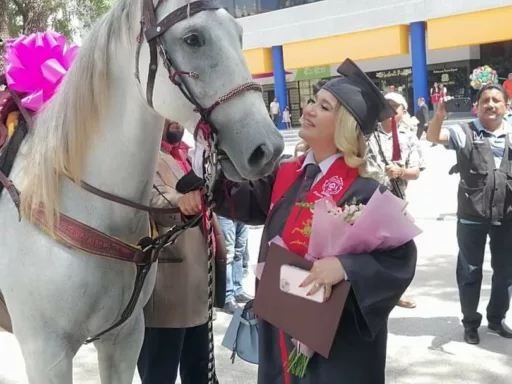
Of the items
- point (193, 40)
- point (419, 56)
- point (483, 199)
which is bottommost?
point (483, 199)

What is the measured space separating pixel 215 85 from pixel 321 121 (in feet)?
1.57

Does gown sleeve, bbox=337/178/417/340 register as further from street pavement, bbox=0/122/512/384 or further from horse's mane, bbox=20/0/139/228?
street pavement, bbox=0/122/512/384

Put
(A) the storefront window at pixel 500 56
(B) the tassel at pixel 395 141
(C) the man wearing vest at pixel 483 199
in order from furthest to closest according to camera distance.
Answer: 1. (A) the storefront window at pixel 500 56
2. (B) the tassel at pixel 395 141
3. (C) the man wearing vest at pixel 483 199

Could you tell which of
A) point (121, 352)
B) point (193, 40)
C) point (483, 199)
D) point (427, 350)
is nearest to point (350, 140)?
point (193, 40)

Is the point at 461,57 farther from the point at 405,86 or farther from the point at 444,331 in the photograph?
the point at 444,331

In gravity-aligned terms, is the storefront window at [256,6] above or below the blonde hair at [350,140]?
above

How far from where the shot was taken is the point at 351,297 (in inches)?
74.0

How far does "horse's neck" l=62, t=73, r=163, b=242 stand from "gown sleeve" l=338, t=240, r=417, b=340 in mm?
738

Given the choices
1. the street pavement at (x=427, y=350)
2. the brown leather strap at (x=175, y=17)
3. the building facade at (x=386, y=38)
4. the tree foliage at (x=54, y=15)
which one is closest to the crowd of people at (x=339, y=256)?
the street pavement at (x=427, y=350)

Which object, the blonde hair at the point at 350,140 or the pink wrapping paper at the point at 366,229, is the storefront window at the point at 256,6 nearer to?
the blonde hair at the point at 350,140

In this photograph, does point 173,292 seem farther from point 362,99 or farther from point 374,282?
point 362,99

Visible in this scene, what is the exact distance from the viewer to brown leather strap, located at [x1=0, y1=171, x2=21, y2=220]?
6.60ft

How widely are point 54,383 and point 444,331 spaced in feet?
10.2

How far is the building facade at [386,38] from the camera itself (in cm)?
2057
